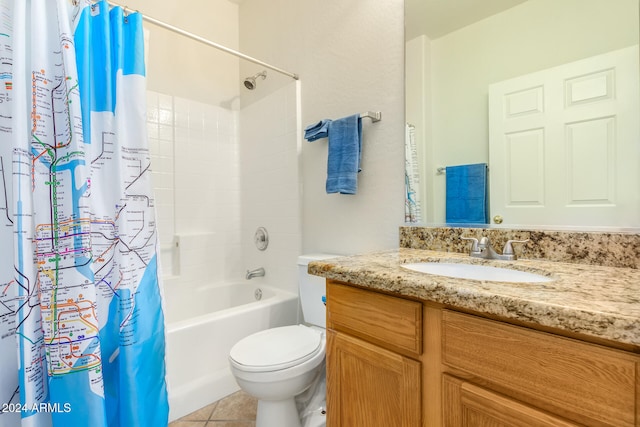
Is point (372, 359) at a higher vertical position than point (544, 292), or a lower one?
lower

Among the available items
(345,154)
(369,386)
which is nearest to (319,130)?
(345,154)

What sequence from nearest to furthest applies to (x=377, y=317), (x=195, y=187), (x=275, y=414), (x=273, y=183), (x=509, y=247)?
(x=377, y=317), (x=509, y=247), (x=275, y=414), (x=273, y=183), (x=195, y=187)

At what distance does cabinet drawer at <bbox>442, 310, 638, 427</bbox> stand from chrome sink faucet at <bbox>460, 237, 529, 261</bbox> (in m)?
0.49

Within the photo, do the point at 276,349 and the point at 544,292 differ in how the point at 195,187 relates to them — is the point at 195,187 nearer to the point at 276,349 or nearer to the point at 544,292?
the point at 276,349

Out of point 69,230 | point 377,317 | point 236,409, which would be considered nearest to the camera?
point 377,317

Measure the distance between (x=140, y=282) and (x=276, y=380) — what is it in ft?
2.04

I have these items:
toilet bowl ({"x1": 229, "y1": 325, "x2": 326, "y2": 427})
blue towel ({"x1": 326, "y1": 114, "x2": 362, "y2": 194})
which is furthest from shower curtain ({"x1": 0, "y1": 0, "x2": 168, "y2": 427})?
blue towel ({"x1": 326, "y1": 114, "x2": 362, "y2": 194})

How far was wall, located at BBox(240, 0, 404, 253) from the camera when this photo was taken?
1.45 metres

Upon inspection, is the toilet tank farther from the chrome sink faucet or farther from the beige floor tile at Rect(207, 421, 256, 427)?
the chrome sink faucet

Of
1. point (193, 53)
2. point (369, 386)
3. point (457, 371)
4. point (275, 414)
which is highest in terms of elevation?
point (193, 53)

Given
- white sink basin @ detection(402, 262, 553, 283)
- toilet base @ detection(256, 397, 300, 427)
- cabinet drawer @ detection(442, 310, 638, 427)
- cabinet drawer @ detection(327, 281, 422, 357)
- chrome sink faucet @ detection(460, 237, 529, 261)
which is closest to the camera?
cabinet drawer @ detection(442, 310, 638, 427)

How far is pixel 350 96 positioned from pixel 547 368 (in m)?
1.47

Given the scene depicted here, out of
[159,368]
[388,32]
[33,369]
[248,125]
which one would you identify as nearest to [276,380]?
[159,368]

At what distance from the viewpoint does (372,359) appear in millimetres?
788
